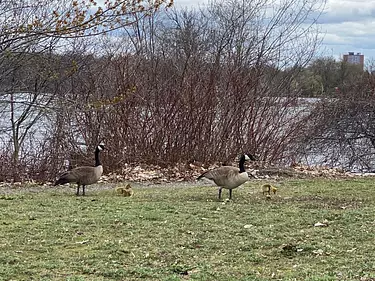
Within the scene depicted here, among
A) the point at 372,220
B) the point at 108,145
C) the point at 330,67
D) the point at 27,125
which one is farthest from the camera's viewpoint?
the point at 330,67

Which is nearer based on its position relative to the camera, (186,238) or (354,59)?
(186,238)

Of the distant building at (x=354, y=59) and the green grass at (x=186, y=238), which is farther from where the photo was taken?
the distant building at (x=354, y=59)

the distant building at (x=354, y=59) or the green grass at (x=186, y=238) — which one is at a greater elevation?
the distant building at (x=354, y=59)

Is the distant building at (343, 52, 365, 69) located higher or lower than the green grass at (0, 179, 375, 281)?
higher

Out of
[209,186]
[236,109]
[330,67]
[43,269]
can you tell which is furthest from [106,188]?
[330,67]

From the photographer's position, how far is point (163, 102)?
16359 mm

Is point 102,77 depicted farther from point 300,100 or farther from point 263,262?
point 263,262

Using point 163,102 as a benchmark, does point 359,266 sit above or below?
below

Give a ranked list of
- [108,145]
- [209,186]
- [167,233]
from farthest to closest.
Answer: [108,145] → [209,186] → [167,233]

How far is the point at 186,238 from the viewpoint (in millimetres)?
6816

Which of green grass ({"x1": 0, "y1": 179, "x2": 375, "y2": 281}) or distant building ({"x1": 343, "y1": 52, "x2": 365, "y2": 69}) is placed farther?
distant building ({"x1": 343, "y1": 52, "x2": 365, "y2": 69})

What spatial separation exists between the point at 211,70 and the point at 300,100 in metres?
3.38

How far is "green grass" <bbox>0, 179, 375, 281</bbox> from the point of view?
5.35 meters

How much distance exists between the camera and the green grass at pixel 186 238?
5348 millimetres
